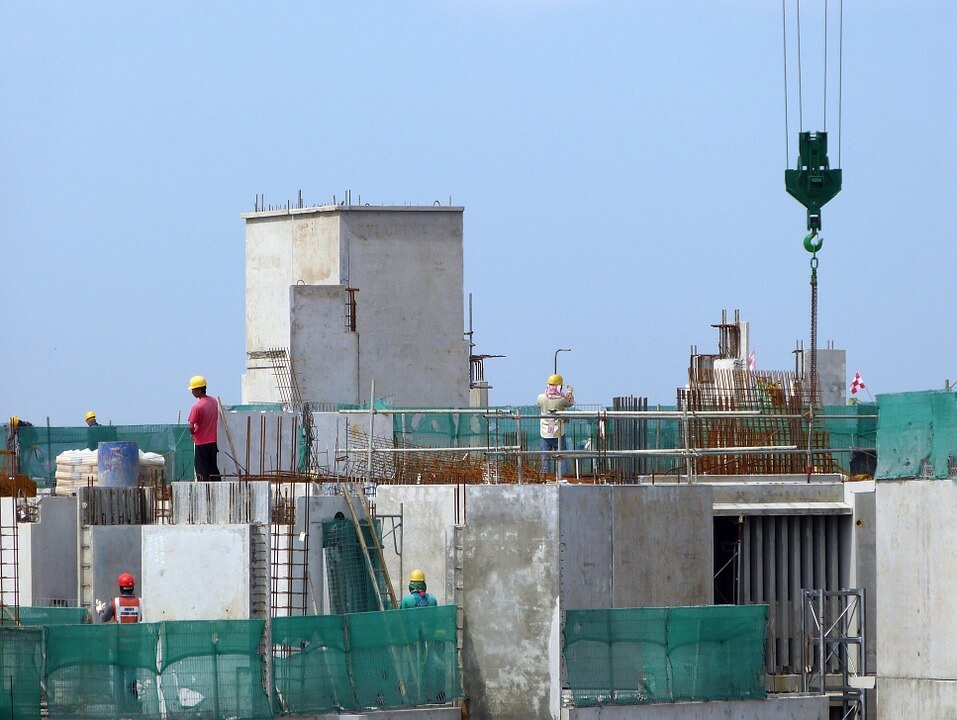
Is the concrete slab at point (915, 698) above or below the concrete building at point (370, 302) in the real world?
below

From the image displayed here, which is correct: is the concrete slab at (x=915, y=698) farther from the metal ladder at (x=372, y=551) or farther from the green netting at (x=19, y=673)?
the green netting at (x=19, y=673)

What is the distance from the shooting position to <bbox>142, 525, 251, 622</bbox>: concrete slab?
67.1 feet

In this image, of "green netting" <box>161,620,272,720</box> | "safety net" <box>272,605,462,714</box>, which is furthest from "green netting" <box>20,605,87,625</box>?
"safety net" <box>272,605,462,714</box>

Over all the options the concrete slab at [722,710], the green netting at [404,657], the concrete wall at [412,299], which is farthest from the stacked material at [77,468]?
the concrete wall at [412,299]

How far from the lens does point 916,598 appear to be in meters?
21.4

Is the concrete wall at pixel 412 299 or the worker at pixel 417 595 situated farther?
the concrete wall at pixel 412 299

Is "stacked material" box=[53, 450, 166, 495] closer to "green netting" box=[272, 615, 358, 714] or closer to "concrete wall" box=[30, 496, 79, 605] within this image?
"concrete wall" box=[30, 496, 79, 605]

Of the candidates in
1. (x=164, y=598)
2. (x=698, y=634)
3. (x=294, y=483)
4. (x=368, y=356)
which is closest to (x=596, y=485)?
(x=698, y=634)

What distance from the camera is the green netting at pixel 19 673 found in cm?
1783

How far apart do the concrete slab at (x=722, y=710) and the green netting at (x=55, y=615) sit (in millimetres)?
5142

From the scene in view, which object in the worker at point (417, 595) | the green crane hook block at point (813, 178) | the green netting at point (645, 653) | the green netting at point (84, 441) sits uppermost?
the green crane hook block at point (813, 178)

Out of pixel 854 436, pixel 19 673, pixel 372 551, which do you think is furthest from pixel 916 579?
pixel 854 436

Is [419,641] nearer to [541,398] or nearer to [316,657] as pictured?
[316,657]

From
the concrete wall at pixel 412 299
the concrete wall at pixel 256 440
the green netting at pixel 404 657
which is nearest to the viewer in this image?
the green netting at pixel 404 657
